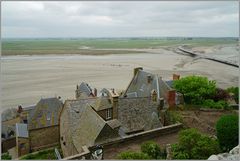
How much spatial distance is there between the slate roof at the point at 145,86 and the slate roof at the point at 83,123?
4.06 m

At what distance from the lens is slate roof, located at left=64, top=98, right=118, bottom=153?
952 cm

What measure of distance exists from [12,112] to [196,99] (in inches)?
413

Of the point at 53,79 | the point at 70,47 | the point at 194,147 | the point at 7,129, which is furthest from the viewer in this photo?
the point at 70,47

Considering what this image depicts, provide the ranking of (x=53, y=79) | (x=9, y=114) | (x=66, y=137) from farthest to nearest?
(x=53, y=79), (x=9, y=114), (x=66, y=137)

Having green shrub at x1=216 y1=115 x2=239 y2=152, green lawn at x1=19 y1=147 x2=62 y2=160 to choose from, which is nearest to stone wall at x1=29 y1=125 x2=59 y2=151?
green lawn at x1=19 y1=147 x2=62 y2=160

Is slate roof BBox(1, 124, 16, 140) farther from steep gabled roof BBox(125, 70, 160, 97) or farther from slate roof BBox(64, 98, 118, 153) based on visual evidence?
steep gabled roof BBox(125, 70, 160, 97)

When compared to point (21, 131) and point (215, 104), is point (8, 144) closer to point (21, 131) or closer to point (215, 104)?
point (21, 131)

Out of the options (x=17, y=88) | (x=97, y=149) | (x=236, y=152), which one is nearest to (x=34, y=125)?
(x=97, y=149)

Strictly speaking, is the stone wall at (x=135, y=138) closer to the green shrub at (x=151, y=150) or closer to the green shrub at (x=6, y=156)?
the green shrub at (x=151, y=150)

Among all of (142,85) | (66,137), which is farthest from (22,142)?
(142,85)

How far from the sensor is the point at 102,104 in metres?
11.4

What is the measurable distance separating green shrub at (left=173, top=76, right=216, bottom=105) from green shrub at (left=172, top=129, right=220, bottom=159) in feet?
29.7

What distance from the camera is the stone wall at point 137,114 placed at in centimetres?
1183

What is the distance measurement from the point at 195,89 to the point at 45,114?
871cm
